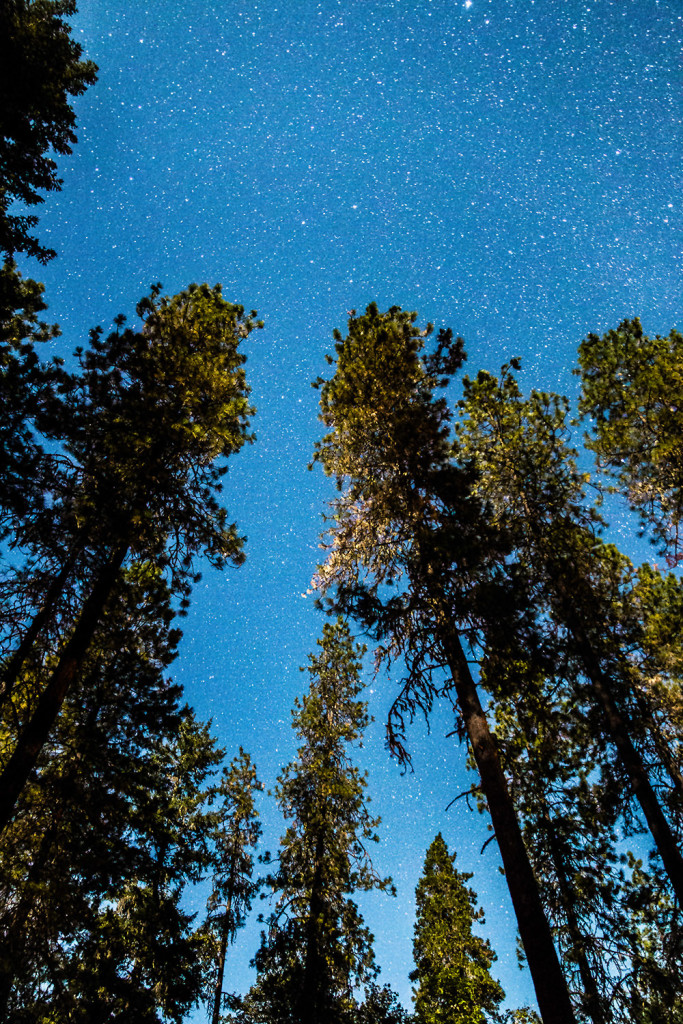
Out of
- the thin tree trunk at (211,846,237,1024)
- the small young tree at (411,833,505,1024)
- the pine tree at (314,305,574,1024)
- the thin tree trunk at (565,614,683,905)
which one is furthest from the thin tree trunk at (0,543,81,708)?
the small young tree at (411,833,505,1024)

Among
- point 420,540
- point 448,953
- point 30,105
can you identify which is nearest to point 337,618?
point 420,540

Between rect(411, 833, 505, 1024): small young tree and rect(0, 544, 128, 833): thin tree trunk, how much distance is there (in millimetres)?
13777

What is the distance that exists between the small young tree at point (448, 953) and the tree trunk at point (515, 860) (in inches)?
457

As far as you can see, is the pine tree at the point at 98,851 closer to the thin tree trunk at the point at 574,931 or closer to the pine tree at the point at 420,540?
the pine tree at the point at 420,540

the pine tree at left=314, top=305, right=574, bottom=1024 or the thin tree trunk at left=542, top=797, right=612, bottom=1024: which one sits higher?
the pine tree at left=314, top=305, right=574, bottom=1024

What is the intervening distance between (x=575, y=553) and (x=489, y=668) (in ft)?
13.8

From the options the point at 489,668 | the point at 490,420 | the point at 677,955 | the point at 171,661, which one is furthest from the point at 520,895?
the point at 490,420

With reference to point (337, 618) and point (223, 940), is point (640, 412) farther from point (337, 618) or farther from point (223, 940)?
point (223, 940)

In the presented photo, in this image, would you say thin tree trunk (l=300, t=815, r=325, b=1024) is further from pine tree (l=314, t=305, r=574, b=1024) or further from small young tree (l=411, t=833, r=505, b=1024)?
pine tree (l=314, t=305, r=574, b=1024)

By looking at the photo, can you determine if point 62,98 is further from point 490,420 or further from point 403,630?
point 403,630

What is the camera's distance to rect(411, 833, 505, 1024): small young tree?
42.8 ft

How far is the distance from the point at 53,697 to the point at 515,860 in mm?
7017

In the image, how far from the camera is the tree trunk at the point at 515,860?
4715 millimetres

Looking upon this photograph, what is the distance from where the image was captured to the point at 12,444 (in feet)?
23.8
